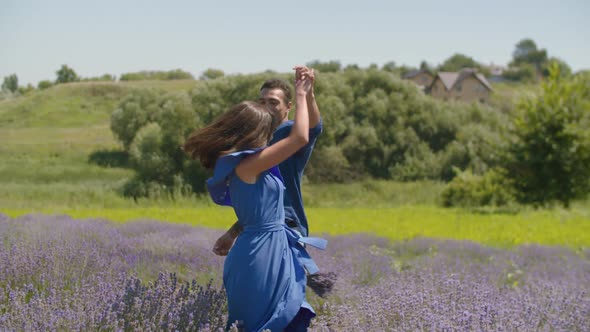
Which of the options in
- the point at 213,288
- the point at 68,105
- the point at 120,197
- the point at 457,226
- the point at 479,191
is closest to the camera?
the point at 213,288

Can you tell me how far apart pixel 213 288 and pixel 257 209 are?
152cm

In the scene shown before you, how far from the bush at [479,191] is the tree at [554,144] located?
147 cm

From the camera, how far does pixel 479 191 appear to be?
20828 millimetres

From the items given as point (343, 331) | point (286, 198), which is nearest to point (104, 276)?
point (286, 198)

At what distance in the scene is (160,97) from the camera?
28.7 m

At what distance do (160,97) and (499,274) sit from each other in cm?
2502

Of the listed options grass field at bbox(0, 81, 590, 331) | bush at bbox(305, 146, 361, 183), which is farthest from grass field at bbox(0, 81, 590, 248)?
bush at bbox(305, 146, 361, 183)

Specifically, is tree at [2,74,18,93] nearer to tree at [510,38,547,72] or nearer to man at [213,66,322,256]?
man at [213,66,322,256]

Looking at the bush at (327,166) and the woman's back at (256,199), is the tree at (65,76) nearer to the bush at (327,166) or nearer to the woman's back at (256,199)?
the bush at (327,166)

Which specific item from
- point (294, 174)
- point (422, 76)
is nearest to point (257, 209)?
point (294, 174)

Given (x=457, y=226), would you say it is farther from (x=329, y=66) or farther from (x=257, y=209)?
(x=329, y=66)

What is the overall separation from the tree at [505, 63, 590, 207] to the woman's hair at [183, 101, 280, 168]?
52.9ft

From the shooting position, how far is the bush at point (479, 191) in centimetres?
2018

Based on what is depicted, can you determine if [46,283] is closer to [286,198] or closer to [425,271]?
[286,198]
